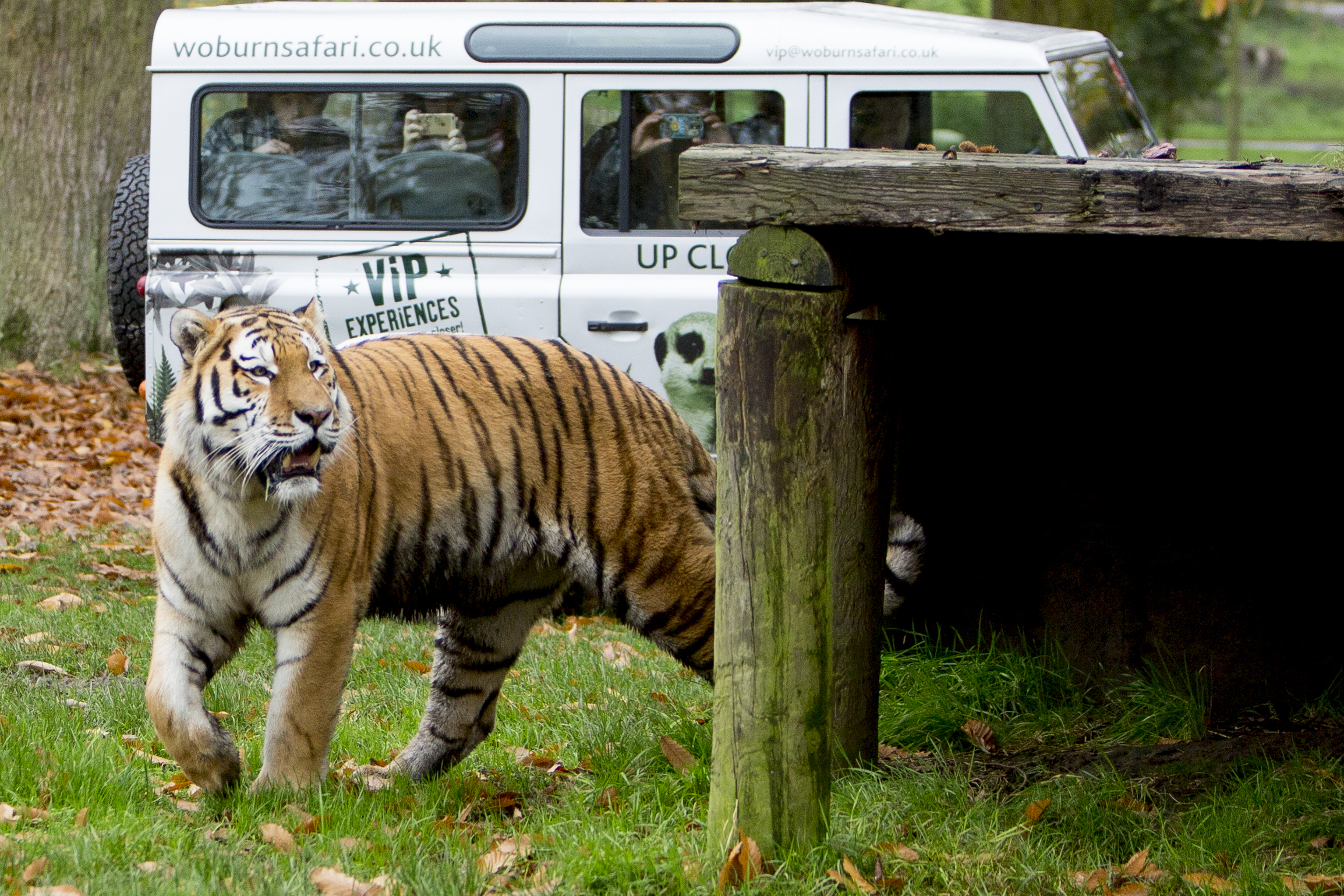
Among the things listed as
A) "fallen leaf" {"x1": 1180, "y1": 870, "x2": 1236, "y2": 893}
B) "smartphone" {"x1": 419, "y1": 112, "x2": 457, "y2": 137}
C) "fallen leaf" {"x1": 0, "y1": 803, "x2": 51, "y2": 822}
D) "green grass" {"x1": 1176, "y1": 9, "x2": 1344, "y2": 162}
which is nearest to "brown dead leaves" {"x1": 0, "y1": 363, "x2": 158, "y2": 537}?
"smartphone" {"x1": 419, "y1": 112, "x2": 457, "y2": 137}

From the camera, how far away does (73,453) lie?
9.05 meters

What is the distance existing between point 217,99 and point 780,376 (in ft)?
16.0

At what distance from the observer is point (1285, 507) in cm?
415

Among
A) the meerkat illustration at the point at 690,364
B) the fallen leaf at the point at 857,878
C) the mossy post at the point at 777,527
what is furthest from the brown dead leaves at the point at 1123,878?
the meerkat illustration at the point at 690,364

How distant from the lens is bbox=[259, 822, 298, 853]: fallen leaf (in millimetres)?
3119

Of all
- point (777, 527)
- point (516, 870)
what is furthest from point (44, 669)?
point (777, 527)

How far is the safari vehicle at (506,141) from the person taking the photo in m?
6.47

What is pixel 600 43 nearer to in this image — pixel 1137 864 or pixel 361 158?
pixel 361 158

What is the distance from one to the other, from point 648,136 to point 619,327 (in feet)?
2.99

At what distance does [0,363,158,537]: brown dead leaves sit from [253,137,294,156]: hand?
2289 millimetres

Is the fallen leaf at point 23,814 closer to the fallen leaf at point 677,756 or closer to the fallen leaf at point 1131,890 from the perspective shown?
the fallen leaf at point 677,756

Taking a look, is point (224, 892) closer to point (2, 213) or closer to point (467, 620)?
point (467, 620)

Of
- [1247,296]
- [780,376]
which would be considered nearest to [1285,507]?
[1247,296]

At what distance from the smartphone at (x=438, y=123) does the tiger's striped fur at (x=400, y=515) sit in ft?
9.18
